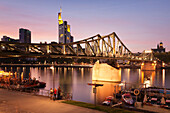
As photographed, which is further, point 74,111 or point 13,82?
point 13,82

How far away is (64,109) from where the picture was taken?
17641mm

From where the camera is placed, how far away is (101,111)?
682 inches

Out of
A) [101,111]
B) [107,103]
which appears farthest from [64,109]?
[107,103]

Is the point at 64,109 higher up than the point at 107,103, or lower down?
higher up

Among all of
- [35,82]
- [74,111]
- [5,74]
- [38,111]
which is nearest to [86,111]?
[74,111]

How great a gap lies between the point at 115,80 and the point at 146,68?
97475mm

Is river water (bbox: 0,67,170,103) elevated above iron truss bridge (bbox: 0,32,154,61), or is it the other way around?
iron truss bridge (bbox: 0,32,154,61)

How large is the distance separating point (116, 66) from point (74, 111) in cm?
5843

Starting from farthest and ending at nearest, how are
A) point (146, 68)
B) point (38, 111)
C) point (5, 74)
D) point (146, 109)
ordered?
point (146, 68)
point (5, 74)
point (146, 109)
point (38, 111)

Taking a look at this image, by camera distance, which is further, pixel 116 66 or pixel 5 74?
pixel 116 66

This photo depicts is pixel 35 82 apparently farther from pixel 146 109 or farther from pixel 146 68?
pixel 146 68

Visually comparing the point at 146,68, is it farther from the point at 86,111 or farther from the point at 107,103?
Result: the point at 86,111


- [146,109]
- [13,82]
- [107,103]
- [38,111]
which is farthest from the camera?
[13,82]

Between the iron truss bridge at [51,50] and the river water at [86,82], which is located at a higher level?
the iron truss bridge at [51,50]
